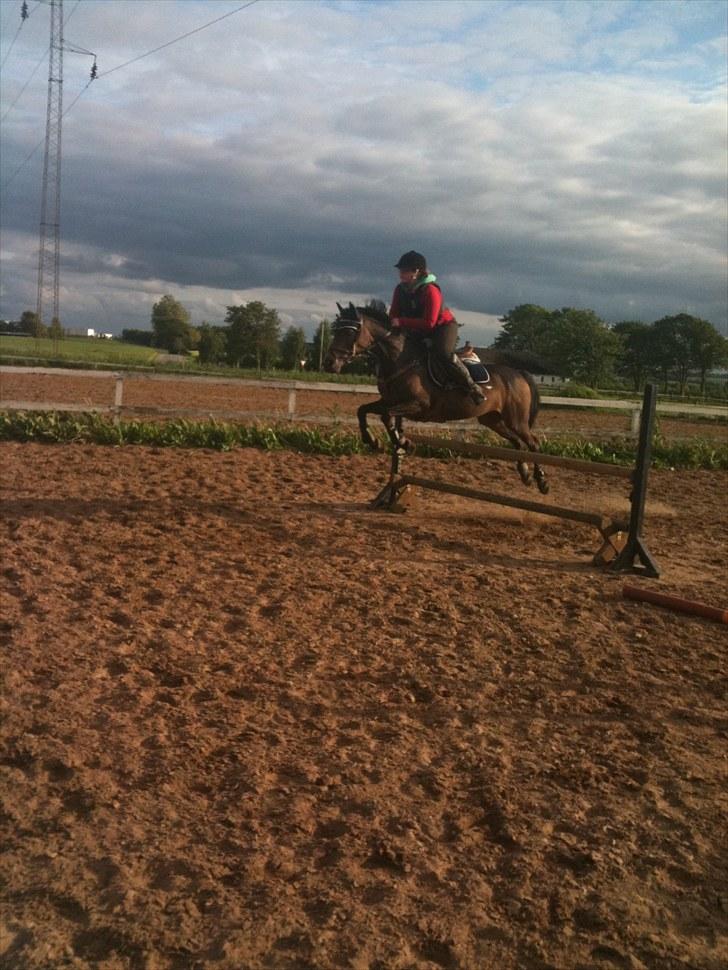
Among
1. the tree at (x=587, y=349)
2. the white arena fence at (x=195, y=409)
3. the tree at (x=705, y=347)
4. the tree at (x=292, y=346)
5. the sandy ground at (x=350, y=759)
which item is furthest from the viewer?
the tree at (x=292, y=346)

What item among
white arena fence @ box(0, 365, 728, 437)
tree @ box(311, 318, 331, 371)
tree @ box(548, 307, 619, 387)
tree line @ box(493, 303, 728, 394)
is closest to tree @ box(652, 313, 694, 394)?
tree line @ box(493, 303, 728, 394)

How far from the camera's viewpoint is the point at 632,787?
371cm

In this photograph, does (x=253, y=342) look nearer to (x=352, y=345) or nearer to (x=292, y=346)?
(x=292, y=346)

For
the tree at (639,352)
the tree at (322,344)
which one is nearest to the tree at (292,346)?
the tree at (322,344)

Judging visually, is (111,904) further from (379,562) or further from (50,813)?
(379,562)

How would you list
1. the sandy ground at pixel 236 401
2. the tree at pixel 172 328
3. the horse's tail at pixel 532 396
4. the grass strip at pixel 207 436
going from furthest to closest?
1. the tree at pixel 172 328
2. the sandy ground at pixel 236 401
3. the grass strip at pixel 207 436
4. the horse's tail at pixel 532 396

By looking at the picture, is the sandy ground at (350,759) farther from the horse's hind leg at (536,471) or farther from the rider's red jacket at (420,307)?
Result: the horse's hind leg at (536,471)

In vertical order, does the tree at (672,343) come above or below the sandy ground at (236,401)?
above

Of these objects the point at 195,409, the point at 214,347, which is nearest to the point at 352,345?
the point at 195,409

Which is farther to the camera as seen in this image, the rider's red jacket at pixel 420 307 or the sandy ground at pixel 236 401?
the sandy ground at pixel 236 401

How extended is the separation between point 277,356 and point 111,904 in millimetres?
56491

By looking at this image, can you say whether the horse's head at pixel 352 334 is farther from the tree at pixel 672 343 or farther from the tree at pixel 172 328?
the tree at pixel 172 328

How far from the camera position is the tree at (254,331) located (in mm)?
55812

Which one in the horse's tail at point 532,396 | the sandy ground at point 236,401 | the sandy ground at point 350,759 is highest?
the horse's tail at point 532,396
